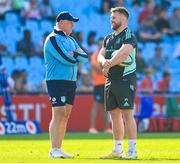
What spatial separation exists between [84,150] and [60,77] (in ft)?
7.78

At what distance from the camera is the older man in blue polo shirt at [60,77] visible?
12.7m

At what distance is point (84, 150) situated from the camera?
14664 mm

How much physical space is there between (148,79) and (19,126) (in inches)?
190

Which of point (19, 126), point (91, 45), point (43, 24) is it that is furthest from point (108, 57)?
point (43, 24)

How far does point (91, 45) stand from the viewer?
1000 inches

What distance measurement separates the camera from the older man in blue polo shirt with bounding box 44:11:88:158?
12.7m

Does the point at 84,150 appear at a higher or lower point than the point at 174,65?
lower

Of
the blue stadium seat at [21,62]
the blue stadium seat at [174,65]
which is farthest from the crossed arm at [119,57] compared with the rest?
the blue stadium seat at [174,65]

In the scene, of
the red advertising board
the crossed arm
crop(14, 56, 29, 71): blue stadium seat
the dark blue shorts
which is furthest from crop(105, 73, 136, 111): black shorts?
crop(14, 56, 29, 71): blue stadium seat

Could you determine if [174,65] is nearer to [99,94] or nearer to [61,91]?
[99,94]

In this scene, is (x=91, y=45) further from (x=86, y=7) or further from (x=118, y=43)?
(x=118, y=43)

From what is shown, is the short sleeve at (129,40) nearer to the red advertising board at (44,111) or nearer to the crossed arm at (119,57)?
the crossed arm at (119,57)

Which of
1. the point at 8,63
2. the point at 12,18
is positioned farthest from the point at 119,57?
the point at 12,18

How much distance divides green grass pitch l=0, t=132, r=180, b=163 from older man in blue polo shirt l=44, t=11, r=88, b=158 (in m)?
0.42
